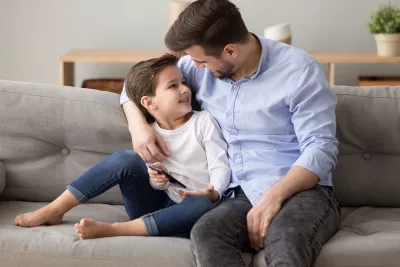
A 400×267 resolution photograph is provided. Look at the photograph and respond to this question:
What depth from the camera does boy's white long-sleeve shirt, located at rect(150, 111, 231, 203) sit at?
222 cm

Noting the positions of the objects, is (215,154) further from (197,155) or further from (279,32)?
(279,32)

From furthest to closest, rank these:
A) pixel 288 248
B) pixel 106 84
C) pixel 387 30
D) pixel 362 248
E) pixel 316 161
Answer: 1. pixel 106 84
2. pixel 387 30
3. pixel 316 161
4. pixel 362 248
5. pixel 288 248

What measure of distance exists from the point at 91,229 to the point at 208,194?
358mm

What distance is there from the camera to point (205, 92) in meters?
2.34

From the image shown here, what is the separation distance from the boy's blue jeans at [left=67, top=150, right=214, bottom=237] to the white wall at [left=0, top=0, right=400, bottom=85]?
228 centimetres

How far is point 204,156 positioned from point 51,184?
20.9 inches

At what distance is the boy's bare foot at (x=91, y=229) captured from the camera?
1994mm

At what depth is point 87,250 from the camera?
6.43 feet

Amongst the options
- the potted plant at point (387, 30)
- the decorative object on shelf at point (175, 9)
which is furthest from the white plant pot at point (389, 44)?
the decorative object on shelf at point (175, 9)

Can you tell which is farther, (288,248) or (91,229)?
(91,229)

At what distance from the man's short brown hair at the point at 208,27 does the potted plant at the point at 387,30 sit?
1.79 metres

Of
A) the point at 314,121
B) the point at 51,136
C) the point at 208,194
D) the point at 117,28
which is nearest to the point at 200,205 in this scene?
the point at 208,194

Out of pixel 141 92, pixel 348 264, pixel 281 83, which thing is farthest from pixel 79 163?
pixel 348 264

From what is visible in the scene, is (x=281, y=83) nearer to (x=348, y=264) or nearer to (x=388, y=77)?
(x=348, y=264)
